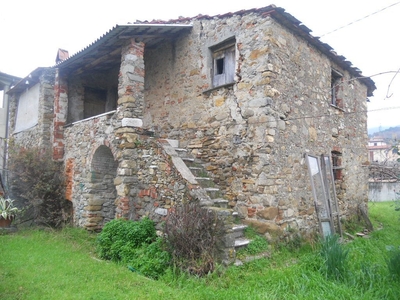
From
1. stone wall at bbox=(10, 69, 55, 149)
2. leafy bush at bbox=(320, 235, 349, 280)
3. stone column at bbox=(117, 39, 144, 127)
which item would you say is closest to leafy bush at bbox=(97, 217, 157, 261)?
stone column at bbox=(117, 39, 144, 127)

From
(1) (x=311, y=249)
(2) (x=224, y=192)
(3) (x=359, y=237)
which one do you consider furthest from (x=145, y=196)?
(3) (x=359, y=237)

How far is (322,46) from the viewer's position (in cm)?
771

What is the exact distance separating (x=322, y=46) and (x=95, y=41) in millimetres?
5432

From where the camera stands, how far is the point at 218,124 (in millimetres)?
7035

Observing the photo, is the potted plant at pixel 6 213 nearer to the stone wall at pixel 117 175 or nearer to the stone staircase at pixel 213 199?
the stone wall at pixel 117 175

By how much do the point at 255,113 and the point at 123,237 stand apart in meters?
3.56

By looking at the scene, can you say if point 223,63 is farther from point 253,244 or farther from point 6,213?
point 6,213

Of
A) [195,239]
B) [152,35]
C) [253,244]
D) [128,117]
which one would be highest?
[152,35]

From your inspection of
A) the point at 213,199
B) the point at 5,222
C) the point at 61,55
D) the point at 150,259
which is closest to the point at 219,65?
the point at 213,199

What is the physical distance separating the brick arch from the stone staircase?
2239 millimetres

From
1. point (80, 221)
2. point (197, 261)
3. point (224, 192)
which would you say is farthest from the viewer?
point (80, 221)

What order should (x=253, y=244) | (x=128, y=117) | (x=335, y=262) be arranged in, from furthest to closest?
(x=128, y=117) → (x=253, y=244) → (x=335, y=262)

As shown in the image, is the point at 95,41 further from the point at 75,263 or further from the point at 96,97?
the point at 75,263

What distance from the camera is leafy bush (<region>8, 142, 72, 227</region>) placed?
8.94 metres
